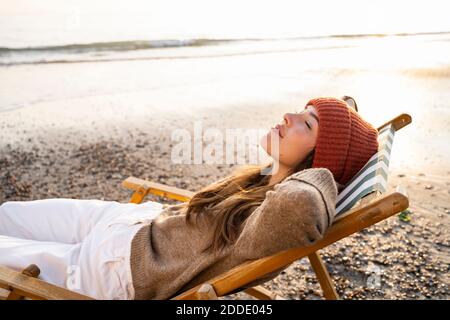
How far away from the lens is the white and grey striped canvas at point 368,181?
1976 mm

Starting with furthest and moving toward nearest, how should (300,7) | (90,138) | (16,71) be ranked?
(300,7) < (16,71) < (90,138)

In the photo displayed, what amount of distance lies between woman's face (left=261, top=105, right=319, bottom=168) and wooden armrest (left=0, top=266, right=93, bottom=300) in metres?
1.15

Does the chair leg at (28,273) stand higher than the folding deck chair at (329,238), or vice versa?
the folding deck chair at (329,238)

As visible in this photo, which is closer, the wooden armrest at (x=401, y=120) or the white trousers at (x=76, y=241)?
the white trousers at (x=76, y=241)

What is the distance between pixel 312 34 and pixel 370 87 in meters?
10.7

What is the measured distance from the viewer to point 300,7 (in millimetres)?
26906

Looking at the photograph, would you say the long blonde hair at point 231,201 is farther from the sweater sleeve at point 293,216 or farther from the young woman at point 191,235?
the sweater sleeve at point 293,216

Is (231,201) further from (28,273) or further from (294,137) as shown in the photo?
(28,273)

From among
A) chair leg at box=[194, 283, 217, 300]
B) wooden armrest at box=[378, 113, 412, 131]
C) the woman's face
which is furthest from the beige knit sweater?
wooden armrest at box=[378, 113, 412, 131]

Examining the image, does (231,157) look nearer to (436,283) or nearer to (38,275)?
(436,283)

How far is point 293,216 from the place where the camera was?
64.4 inches

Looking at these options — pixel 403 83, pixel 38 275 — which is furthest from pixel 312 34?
pixel 38 275

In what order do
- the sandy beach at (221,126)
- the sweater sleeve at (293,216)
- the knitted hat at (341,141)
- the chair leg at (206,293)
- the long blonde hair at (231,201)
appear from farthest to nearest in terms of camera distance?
1. the sandy beach at (221,126)
2. the knitted hat at (341,141)
3. the long blonde hair at (231,201)
4. the chair leg at (206,293)
5. the sweater sleeve at (293,216)

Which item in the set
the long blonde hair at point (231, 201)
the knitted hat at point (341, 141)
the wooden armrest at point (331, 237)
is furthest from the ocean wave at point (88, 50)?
the wooden armrest at point (331, 237)
